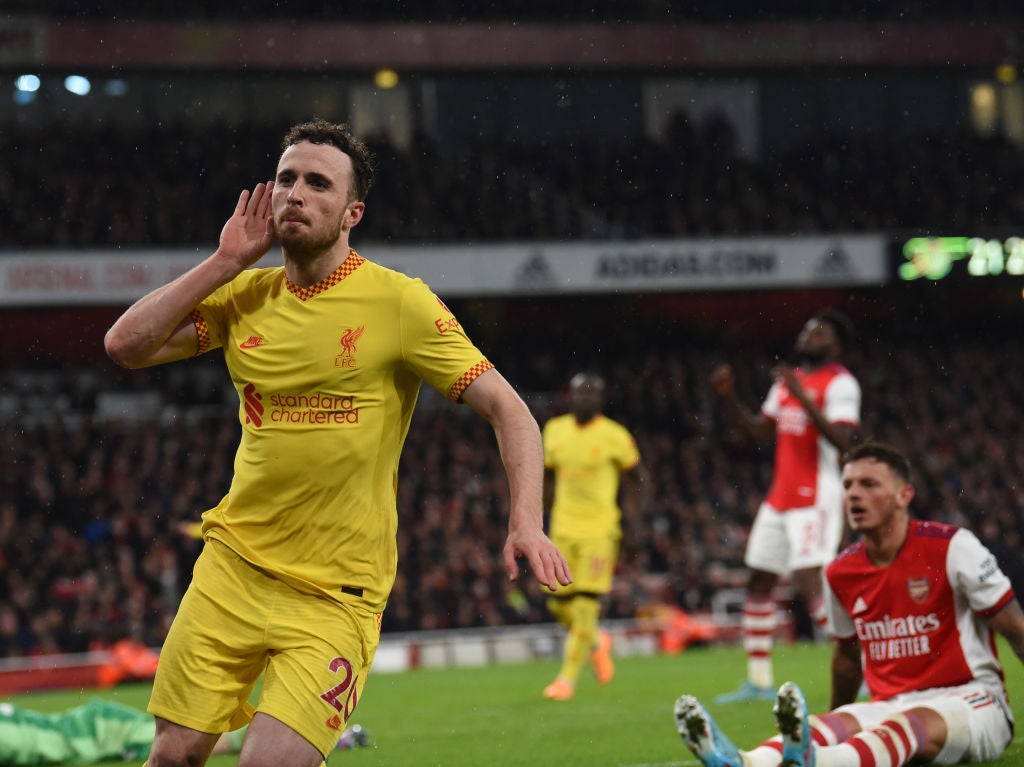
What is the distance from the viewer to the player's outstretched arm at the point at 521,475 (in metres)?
3.77

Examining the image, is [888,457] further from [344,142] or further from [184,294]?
[184,294]

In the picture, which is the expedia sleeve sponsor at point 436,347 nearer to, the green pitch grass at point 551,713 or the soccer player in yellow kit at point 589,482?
the green pitch grass at point 551,713

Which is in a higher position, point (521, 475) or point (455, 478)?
point (455, 478)

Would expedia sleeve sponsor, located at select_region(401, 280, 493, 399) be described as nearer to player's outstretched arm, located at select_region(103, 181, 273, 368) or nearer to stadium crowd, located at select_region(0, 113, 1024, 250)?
player's outstretched arm, located at select_region(103, 181, 273, 368)

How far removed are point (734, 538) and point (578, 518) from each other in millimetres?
11121

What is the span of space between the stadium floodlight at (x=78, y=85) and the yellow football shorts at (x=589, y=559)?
18.7 meters

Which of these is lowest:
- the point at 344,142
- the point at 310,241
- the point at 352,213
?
the point at 310,241

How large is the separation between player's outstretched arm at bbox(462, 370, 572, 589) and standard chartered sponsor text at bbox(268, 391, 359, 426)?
33 cm

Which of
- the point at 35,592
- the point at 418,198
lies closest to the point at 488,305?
the point at 418,198

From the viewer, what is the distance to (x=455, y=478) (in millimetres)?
23875

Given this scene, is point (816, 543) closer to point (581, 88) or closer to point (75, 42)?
point (75, 42)

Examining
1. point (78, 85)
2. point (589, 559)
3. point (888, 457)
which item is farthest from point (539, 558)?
point (78, 85)

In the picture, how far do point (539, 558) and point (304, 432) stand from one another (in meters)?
0.84

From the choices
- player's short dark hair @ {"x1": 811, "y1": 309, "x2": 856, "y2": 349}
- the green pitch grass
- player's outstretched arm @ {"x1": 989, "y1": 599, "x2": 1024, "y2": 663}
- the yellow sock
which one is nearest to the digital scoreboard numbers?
the green pitch grass
